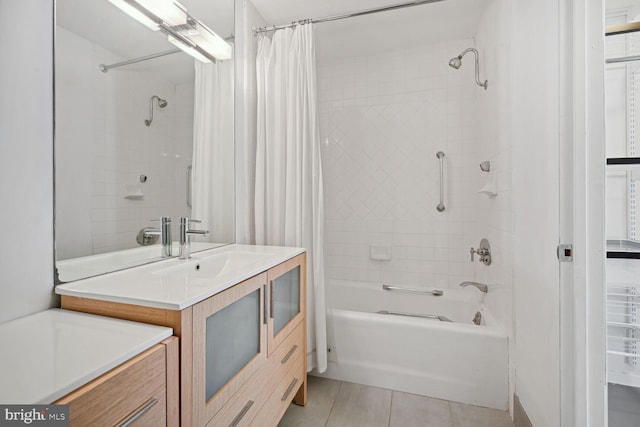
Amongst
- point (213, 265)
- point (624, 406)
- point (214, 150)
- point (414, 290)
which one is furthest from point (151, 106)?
point (624, 406)

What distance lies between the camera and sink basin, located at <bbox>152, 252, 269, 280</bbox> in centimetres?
113

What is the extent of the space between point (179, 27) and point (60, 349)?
55.5 inches

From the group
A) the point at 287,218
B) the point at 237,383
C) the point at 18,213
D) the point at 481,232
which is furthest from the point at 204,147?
the point at 481,232

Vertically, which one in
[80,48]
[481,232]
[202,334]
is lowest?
[202,334]

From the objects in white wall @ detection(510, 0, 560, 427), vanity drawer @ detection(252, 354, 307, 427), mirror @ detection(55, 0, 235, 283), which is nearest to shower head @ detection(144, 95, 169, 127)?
mirror @ detection(55, 0, 235, 283)

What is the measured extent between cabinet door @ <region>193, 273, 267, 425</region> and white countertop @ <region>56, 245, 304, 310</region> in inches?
1.5

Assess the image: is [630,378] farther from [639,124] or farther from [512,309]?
[639,124]

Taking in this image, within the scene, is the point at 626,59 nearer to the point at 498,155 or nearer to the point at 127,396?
the point at 498,155

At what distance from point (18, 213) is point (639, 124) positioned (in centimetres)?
223

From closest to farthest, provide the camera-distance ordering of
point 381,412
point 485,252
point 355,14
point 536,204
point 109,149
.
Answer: point 109,149, point 536,204, point 381,412, point 355,14, point 485,252

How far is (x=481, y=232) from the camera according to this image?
204cm

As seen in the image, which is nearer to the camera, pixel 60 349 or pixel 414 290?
pixel 60 349

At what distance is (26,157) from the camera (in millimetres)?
813

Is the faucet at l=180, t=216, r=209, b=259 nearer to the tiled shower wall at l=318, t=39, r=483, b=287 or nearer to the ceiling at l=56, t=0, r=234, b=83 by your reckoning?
the ceiling at l=56, t=0, r=234, b=83
